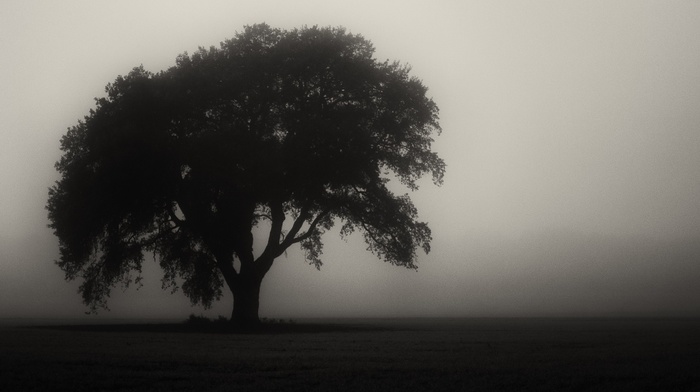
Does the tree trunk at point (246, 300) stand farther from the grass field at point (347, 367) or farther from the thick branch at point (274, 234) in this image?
the grass field at point (347, 367)

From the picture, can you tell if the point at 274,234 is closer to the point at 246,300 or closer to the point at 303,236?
the point at 303,236

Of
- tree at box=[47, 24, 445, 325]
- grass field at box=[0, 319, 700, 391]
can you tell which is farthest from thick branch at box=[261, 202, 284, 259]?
grass field at box=[0, 319, 700, 391]

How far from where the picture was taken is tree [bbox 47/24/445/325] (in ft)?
117

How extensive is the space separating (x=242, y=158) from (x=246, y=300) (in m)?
7.66

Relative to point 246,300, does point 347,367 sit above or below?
below

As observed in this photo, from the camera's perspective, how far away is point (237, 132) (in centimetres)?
3612

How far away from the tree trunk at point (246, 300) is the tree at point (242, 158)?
0.21 ft

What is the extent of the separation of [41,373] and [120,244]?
25242mm

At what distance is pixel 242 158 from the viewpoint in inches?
1394

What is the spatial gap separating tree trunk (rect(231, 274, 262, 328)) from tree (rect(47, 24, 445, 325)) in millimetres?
65

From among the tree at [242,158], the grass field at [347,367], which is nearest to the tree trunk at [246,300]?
the tree at [242,158]

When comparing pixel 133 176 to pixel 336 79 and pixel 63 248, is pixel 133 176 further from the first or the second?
pixel 336 79

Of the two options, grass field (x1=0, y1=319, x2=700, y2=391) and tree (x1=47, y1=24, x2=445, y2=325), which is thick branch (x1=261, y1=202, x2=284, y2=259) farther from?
grass field (x1=0, y1=319, x2=700, y2=391)

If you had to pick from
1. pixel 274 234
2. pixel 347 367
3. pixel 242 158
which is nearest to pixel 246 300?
pixel 274 234
